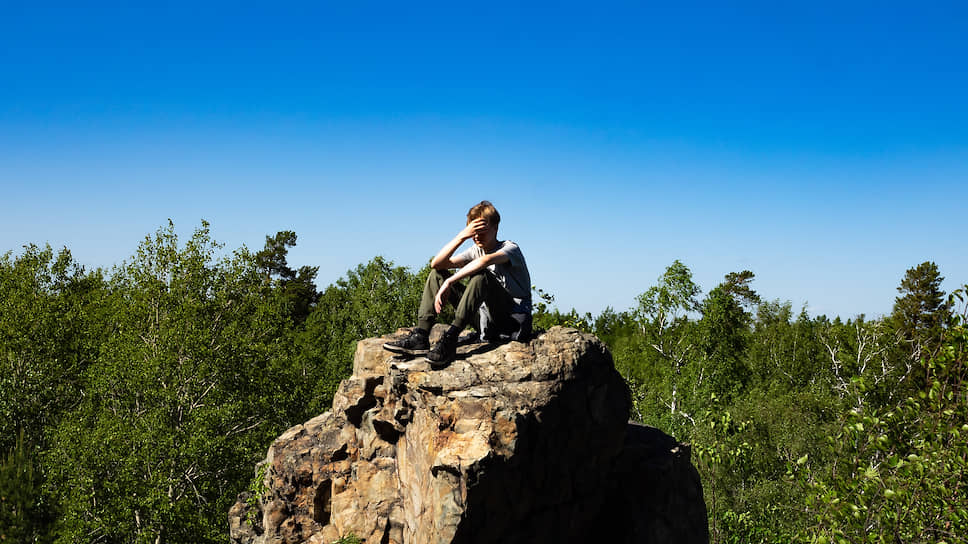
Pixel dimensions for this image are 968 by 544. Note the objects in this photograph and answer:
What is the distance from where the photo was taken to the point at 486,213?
9.88m

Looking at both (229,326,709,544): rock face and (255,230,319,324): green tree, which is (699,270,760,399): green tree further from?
(255,230,319,324): green tree

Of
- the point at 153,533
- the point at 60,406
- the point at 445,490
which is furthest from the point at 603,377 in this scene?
the point at 60,406

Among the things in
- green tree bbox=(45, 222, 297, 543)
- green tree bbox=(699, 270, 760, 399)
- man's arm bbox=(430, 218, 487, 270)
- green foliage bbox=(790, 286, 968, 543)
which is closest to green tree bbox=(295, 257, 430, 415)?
green tree bbox=(45, 222, 297, 543)

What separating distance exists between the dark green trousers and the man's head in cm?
55

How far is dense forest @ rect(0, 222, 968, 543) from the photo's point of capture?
8852mm

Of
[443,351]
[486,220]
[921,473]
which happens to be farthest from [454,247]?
[921,473]

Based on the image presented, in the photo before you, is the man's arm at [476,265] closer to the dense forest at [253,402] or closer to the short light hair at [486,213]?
the short light hair at [486,213]

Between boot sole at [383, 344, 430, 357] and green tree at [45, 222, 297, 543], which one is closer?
boot sole at [383, 344, 430, 357]

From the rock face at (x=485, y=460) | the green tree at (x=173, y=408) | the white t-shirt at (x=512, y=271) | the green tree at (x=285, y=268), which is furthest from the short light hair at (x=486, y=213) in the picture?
the green tree at (x=285, y=268)

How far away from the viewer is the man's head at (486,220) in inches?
389

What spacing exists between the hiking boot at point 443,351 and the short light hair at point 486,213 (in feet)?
5.79

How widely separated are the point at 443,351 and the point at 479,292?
100 cm

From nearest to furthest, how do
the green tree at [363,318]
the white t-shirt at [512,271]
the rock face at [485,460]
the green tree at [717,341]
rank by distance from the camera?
the rock face at [485,460] < the white t-shirt at [512,271] < the green tree at [717,341] < the green tree at [363,318]

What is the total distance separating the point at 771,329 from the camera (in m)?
55.6
